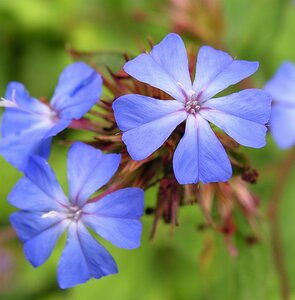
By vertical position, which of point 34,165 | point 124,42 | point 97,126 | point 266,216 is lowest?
point 34,165

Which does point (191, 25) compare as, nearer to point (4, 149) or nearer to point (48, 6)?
point (48, 6)

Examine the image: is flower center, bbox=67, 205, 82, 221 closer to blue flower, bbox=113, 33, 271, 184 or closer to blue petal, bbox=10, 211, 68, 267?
blue petal, bbox=10, 211, 68, 267

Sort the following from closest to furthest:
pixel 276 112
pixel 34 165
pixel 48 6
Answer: pixel 34 165 < pixel 276 112 < pixel 48 6

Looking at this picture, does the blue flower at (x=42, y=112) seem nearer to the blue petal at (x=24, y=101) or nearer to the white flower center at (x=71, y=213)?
the blue petal at (x=24, y=101)

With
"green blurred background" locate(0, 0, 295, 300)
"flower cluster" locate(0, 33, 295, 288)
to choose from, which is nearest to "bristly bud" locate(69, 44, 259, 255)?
"flower cluster" locate(0, 33, 295, 288)

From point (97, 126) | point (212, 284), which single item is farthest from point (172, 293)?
point (97, 126)

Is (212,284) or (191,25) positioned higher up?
(191,25)

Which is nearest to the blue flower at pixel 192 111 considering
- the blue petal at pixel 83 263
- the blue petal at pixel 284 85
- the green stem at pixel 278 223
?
the blue petal at pixel 83 263
